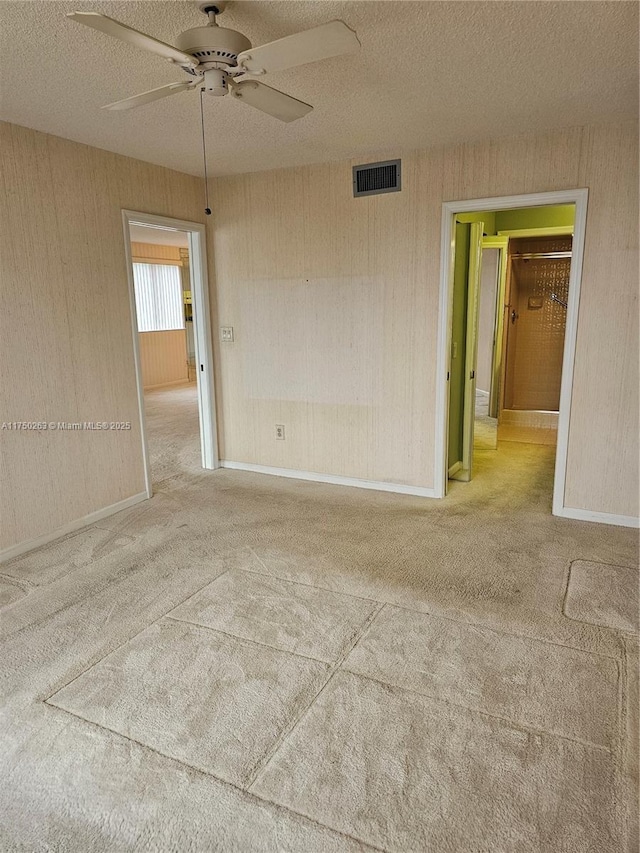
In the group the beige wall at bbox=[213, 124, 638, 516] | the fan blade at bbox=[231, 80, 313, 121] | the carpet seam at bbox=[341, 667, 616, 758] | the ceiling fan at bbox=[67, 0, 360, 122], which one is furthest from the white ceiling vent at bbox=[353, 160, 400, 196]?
the carpet seam at bbox=[341, 667, 616, 758]

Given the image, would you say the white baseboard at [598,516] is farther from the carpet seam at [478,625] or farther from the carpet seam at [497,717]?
the carpet seam at [497,717]

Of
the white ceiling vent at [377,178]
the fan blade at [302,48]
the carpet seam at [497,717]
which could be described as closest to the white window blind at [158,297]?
the white ceiling vent at [377,178]

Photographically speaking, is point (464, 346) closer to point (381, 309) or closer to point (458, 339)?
point (458, 339)

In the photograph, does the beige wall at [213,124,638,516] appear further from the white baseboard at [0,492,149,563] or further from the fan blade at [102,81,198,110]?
the fan blade at [102,81,198,110]

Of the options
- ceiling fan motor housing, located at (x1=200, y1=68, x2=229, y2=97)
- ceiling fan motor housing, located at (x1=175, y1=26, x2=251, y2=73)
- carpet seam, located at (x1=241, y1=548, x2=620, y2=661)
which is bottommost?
carpet seam, located at (x1=241, y1=548, x2=620, y2=661)

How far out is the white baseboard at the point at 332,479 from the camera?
4.26 m

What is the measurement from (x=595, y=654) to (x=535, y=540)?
1145 millimetres

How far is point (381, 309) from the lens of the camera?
4137 millimetres

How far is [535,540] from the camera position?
134 inches

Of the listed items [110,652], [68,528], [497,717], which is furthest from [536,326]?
[110,652]

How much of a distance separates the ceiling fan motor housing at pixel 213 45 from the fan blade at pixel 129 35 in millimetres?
36

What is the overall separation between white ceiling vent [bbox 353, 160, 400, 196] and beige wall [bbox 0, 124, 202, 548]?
4.86 ft

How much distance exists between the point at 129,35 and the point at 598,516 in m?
3.61

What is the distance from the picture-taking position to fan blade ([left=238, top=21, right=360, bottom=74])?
1.68 metres
